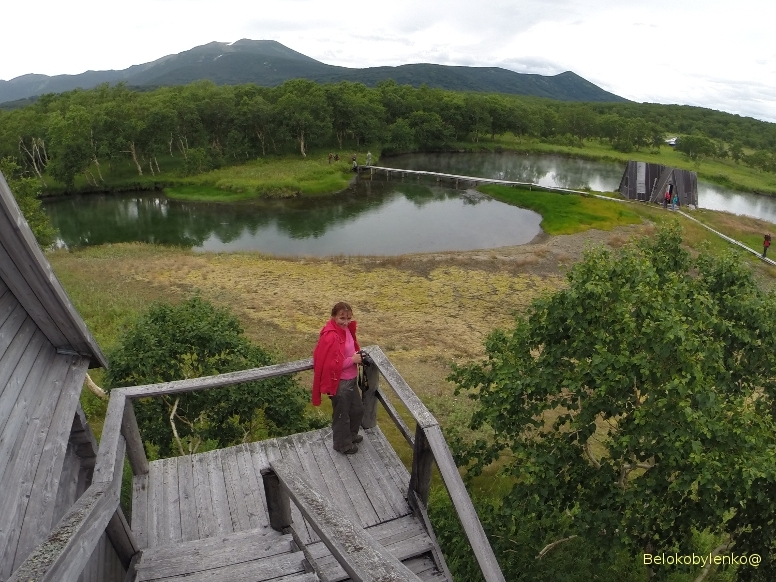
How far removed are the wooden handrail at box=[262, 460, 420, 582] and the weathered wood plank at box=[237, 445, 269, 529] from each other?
1691 millimetres

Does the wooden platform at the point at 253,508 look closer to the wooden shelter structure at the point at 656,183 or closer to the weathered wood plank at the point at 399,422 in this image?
the weathered wood plank at the point at 399,422

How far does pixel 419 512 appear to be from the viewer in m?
5.56

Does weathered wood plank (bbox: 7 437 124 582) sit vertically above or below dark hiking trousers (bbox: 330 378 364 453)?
above

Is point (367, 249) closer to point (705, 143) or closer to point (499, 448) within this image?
point (499, 448)

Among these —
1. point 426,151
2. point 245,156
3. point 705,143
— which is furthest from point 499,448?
point 705,143

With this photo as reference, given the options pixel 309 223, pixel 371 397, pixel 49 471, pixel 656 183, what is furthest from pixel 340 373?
pixel 656 183

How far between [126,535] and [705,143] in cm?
9427

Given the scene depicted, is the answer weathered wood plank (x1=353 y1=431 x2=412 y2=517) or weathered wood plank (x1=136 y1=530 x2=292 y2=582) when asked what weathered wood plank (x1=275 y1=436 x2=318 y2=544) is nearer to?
weathered wood plank (x1=353 y1=431 x2=412 y2=517)

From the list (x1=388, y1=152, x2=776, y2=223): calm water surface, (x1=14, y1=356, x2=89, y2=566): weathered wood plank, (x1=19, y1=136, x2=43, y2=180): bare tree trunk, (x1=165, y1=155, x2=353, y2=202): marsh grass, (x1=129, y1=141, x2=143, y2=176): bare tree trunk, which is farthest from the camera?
(x1=388, y1=152, x2=776, y2=223): calm water surface

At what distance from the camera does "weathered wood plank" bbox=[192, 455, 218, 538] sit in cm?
546

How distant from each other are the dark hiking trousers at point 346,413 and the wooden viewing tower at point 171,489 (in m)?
0.23

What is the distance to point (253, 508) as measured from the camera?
5734mm

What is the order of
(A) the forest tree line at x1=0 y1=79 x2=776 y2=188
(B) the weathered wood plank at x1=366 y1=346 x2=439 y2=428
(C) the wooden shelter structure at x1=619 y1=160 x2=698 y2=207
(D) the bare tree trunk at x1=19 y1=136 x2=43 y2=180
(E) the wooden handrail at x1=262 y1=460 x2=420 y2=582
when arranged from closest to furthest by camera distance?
(E) the wooden handrail at x1=262 y1=460 x2=420 y2=582, (B) the weathered wood plank at x1=366 y1=346 x2=439 y2=428, (C) the wooden shelter structure at x1=619 y1=160 x2=698 y2=207, (A) the forest tree line at x1=0 y1=79 x2=776 y2=188, (D) the bare tree trunk at x1=19 y1=136 x2=43 y2=180

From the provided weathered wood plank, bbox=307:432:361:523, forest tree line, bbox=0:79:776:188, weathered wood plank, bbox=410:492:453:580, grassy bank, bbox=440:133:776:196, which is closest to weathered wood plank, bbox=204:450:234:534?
weathered wood plank, bbox=307:432:361:523
